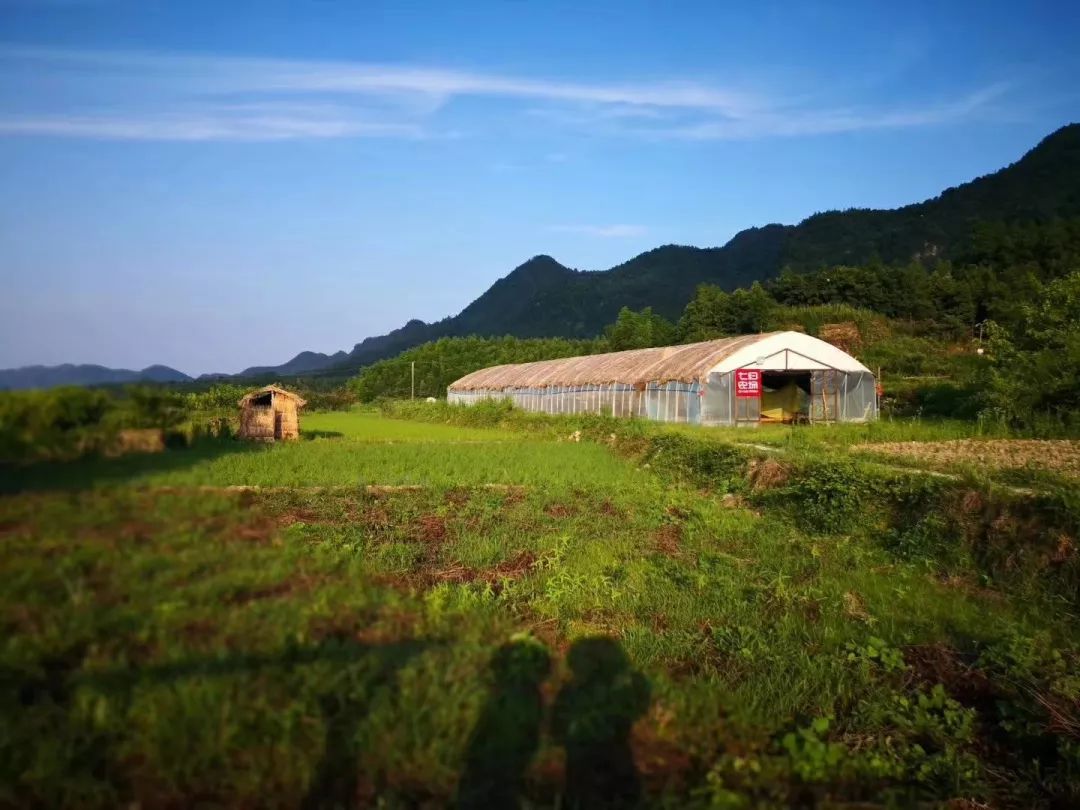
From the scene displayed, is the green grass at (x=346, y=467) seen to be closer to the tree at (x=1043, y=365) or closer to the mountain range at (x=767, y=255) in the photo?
the tree at (x=1043, y=365)

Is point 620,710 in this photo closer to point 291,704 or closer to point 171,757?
point 291,704

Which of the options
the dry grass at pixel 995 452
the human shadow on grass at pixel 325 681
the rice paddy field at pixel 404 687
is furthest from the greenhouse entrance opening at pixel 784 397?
the human shadow on grass at pixel 325 681

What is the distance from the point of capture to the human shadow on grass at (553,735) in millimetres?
2326

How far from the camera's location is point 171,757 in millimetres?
1923

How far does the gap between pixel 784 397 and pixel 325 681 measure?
2715 centimetres

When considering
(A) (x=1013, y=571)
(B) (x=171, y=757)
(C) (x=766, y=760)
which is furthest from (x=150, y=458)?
(A) (x=1013, y=571)

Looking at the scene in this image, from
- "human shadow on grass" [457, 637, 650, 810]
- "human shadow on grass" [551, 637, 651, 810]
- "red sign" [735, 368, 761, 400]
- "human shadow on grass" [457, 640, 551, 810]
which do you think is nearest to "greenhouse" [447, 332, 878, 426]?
"red sign" [735, 368, 761, 400]

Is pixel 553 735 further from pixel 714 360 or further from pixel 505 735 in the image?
pixel 714 360

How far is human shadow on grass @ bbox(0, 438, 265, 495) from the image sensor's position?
74.9 inches

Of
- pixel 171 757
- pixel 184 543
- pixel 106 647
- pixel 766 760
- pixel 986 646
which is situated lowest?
pixel 986 646

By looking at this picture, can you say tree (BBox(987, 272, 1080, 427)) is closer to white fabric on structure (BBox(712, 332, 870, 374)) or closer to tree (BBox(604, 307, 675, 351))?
white fabric on structure (BBox(712, 332, 870, 374))

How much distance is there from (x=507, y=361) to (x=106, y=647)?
5382cm

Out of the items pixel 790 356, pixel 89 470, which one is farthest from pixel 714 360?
pixel 89 470

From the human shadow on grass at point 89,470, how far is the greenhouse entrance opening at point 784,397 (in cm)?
2545
